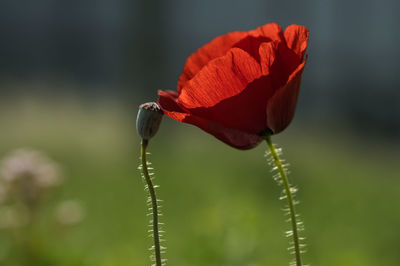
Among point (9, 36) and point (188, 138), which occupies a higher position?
point (9, 36)

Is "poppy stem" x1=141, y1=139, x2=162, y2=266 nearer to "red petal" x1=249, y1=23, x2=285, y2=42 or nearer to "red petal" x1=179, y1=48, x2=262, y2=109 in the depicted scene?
→ "red petal" x1=179, y1=48, x2=262, y2=109

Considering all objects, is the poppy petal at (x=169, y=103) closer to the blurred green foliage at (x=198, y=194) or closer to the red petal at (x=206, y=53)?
the red petal at (x=206, y=53)

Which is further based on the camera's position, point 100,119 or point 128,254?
point 100,119

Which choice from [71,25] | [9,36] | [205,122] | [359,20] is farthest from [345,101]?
[205,122]

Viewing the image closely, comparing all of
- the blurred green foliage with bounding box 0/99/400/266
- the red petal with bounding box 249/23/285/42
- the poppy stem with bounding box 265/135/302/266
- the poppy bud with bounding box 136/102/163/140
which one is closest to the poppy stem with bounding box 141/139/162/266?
the poppy bud with bounding box 136/102/163/140

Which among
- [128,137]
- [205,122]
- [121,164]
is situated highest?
[128,137]

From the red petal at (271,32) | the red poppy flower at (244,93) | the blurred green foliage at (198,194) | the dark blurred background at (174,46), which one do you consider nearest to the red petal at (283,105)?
the red poppy flower at (244,93)

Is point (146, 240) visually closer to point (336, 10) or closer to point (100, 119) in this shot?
point (100, 119)

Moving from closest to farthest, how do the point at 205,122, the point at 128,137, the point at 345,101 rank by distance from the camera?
the point at 205,122 < the point at 128,137 < the point at 345,101
